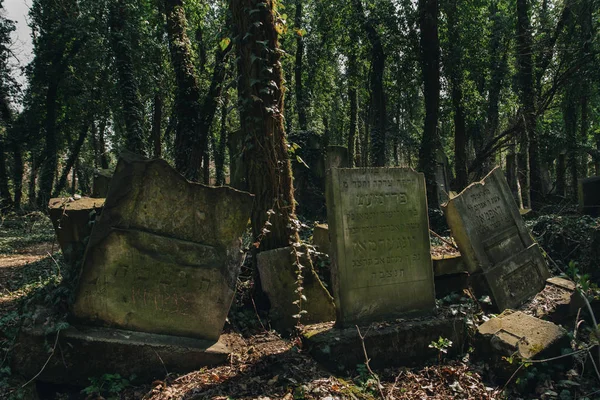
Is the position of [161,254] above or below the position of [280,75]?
below

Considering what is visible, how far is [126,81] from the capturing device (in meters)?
10.3

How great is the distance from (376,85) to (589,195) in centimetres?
830

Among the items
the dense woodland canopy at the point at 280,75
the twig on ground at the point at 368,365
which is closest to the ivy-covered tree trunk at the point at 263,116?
the dense woodland canopy at the point at 280,75

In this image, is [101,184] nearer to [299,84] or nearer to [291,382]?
[291,382]

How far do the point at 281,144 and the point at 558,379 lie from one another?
3652 millimetres

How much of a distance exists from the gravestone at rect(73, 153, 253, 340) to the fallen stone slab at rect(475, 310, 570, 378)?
2449mm

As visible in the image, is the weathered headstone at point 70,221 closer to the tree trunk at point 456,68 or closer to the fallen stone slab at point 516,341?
the fallen stone slab at point 516,341

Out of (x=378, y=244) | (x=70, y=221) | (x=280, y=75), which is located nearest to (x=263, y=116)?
(x=280, y=75)

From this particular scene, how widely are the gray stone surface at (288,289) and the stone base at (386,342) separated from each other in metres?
0.60

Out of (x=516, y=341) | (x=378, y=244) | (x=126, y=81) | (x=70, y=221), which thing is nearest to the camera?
(x=516, y=341)

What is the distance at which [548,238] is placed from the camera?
277 inches

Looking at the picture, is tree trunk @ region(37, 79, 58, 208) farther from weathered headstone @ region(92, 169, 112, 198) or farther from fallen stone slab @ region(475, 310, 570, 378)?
fallen stone slab @ region(475, 310, 570, 378)

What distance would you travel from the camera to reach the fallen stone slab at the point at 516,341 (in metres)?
3.58

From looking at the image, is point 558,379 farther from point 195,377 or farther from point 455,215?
point 195,377
